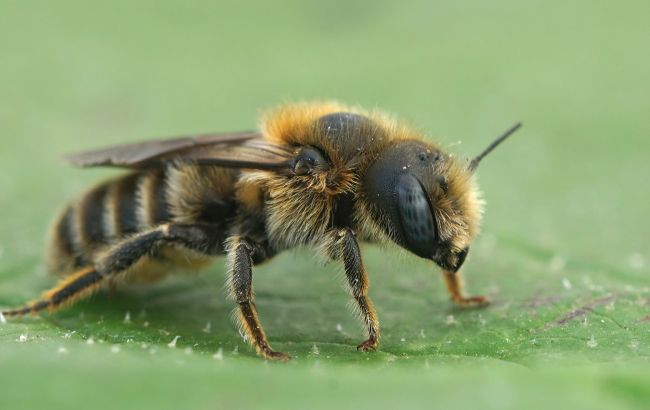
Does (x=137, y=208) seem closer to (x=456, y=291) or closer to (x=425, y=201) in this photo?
(x=425, y=201)

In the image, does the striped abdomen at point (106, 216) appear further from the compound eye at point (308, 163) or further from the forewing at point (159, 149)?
the compound eye at point (308, 163)

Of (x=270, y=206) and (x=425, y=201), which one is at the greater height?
(x=425, y=201)

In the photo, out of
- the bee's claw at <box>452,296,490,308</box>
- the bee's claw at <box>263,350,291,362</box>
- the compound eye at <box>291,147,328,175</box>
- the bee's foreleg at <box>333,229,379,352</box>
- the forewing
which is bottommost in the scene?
the bee's claw at <box>263,350,291,362</box>

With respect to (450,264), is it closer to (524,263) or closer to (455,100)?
(524,263)

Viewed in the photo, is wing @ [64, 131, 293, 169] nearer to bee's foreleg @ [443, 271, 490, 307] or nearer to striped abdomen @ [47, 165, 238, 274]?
striped abdomen @ [47, 165, 238, 274]

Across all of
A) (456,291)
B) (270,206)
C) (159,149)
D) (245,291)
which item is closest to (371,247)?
(456,291)

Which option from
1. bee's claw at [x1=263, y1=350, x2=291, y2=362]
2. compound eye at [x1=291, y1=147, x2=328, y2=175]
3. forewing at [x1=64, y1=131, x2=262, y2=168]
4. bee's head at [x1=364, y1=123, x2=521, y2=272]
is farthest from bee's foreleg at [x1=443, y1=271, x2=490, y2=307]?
forewing at [x1=64, y1=131, x2=262, y2=168]
